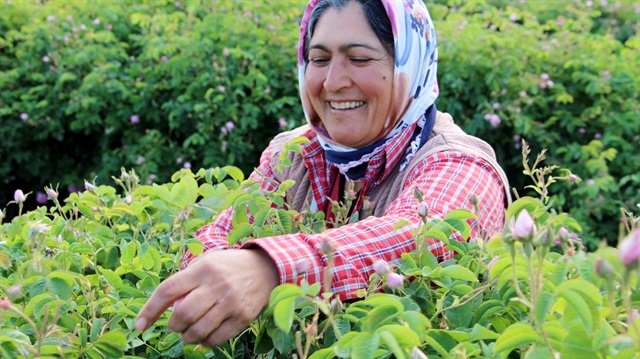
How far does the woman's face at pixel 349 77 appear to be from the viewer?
211 cm

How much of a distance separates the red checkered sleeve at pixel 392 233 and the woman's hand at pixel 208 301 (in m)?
0.09

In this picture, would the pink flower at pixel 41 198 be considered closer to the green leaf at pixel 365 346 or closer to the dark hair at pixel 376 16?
the dark hair at pixel 376 16

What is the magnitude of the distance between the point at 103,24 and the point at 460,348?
5.21 meters

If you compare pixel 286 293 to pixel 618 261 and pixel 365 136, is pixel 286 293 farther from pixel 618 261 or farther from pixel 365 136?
pixel 365 136

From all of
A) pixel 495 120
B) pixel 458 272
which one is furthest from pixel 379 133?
pixel 495 120

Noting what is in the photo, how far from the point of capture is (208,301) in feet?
4.05

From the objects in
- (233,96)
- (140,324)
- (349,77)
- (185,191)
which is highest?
(349,77)

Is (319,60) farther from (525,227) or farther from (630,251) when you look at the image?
(630,251)

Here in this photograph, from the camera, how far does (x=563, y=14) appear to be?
6781mm

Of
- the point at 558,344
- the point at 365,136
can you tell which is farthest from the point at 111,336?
the point at 365,136

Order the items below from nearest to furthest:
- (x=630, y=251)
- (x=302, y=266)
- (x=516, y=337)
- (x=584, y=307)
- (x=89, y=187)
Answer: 1. (x=630, y=251)
2. (x=584, y=307)
3. (x=516, y=337)
4. (x=302, y=266)
5. (x=89, y=187)

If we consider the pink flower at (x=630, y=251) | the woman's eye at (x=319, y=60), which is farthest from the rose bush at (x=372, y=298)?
the woman's eye at (x=319, y=60)

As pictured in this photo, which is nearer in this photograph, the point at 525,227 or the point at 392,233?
the point at 525,227

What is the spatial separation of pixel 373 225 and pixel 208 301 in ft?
1.43
